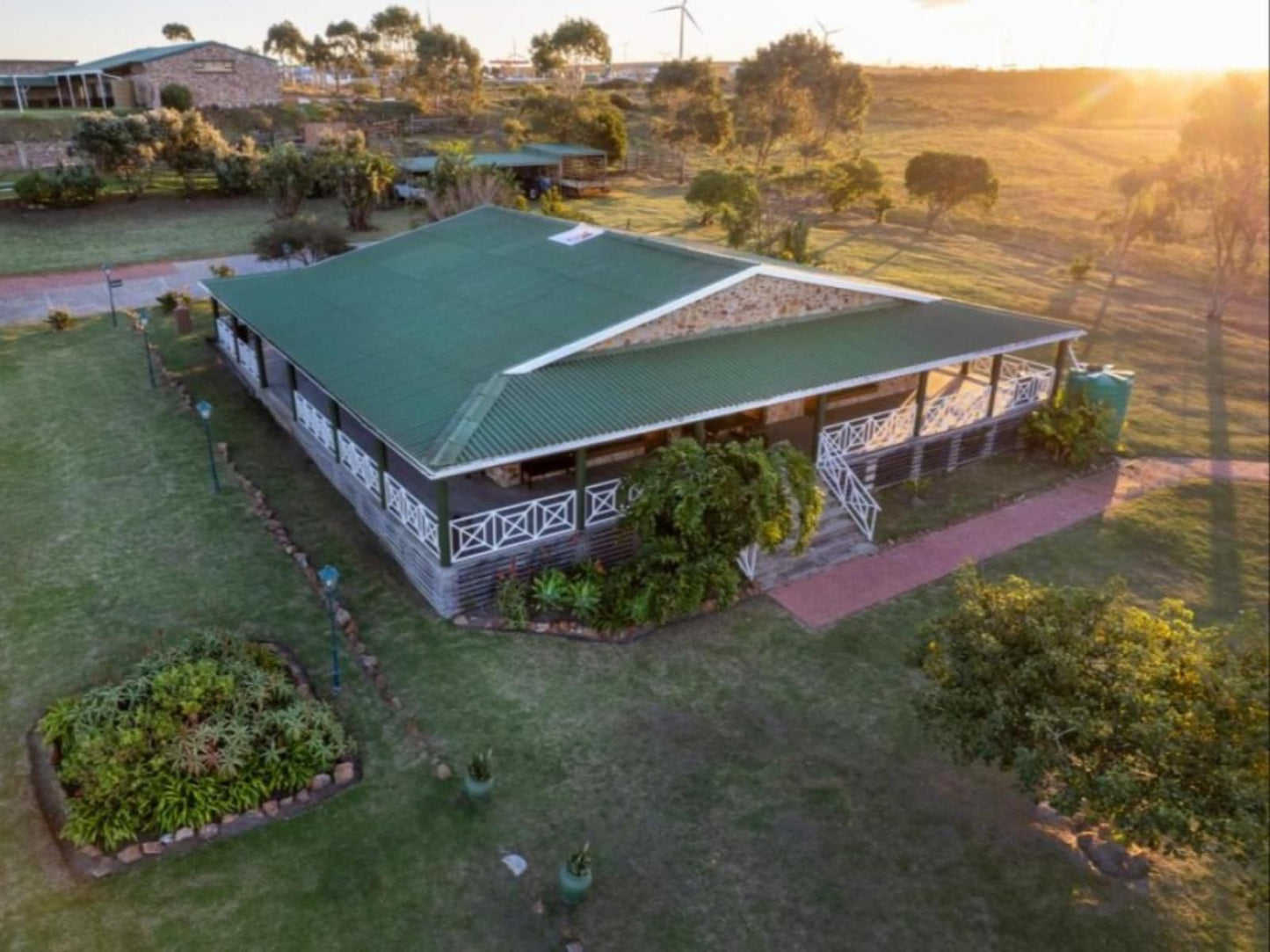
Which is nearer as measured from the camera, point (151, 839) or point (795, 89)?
point (151, 839)

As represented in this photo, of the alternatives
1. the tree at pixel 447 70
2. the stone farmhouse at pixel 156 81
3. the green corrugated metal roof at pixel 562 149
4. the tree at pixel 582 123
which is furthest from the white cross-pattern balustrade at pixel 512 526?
the tree at pixel 447 70

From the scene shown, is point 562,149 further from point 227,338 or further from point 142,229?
point 227,338

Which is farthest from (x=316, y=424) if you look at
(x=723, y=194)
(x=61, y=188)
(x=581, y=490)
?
(x=61, y=188)

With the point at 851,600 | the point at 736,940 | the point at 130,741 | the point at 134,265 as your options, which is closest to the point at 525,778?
the point at 736,940

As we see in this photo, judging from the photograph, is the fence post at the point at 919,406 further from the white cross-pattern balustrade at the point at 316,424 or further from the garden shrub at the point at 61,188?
the garden shrub at the point at 61,188

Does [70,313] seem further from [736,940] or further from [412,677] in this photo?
[736,940]

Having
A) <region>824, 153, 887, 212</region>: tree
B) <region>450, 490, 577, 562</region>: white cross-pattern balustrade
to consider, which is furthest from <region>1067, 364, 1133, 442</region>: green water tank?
<region>824, 153, 887, 212</region>: tree

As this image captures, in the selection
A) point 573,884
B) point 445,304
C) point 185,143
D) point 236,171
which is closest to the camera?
point 573,884
